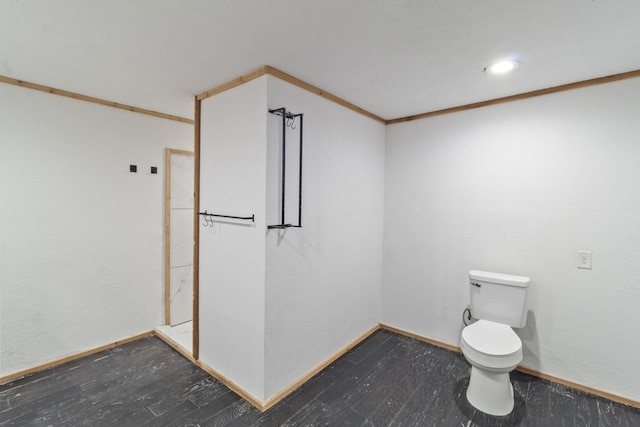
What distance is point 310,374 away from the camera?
241 centimetres

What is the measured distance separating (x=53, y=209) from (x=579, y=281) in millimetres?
4255

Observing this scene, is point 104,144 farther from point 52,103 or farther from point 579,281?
point 579,281

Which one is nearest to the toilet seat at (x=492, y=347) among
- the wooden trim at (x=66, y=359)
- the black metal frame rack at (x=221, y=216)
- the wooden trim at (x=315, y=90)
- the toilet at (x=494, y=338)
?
the toilet at (x=494, y=338)

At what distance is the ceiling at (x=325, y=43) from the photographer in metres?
1.39

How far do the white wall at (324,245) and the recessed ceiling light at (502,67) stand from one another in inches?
45.2

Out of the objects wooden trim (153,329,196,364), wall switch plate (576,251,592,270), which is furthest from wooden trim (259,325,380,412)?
wall switch plate (576,251,592,270)

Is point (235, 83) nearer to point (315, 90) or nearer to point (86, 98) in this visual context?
point (315, 90)

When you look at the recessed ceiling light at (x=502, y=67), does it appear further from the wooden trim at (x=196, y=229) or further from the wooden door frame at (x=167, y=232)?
the wooden door frame at (x=167, y=232)

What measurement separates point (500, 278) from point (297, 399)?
72.7 inches

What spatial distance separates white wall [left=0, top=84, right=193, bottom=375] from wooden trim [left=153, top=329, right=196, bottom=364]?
0.15 meters

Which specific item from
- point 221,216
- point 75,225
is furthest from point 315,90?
point 75,225

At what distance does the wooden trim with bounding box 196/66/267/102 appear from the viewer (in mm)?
2019

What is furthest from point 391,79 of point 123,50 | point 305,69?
point 123,50

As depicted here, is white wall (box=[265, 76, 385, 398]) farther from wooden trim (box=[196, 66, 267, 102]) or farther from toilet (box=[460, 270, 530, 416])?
toilet (box=[460, 270, 530, 416])
